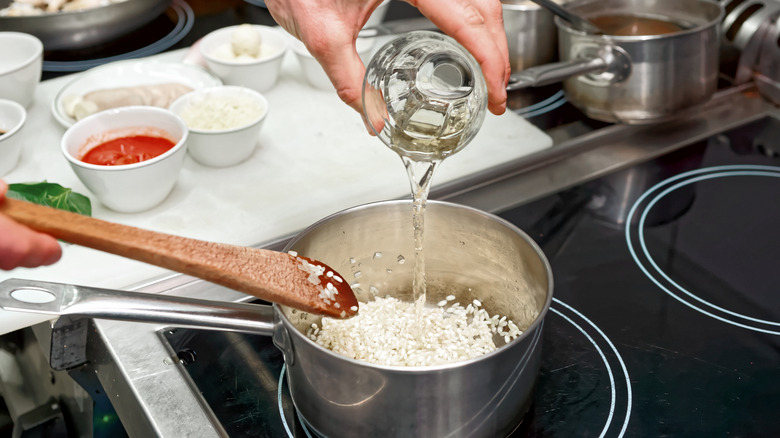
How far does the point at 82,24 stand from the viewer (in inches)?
49.6

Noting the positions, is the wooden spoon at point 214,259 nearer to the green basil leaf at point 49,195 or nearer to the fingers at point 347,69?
the fingers at point 347,69

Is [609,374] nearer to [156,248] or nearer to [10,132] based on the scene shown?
[156,248]

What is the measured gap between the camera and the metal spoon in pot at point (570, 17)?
1026mm

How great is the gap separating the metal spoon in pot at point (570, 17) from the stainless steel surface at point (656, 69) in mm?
14

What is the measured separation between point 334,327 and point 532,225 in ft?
1.02

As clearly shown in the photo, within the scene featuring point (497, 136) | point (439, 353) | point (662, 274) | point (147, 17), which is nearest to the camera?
point (439, 353)

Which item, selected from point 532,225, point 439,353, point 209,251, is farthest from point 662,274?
point 209,251

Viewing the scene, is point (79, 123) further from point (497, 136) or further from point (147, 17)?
point (497, 136)

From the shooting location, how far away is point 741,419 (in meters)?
0.66

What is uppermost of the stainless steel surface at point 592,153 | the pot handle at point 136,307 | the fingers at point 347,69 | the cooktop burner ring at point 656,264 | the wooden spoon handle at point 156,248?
the fingers at point 347,69

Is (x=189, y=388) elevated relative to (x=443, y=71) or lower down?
lower down

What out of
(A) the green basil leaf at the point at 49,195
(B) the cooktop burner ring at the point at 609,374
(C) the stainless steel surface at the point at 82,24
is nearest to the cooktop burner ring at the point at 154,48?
A: (C) the stainless steel surface at the point at 82,24

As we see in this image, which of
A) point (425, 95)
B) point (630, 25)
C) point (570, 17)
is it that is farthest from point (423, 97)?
point (630, 25)

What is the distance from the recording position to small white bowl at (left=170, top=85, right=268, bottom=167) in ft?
3.25
